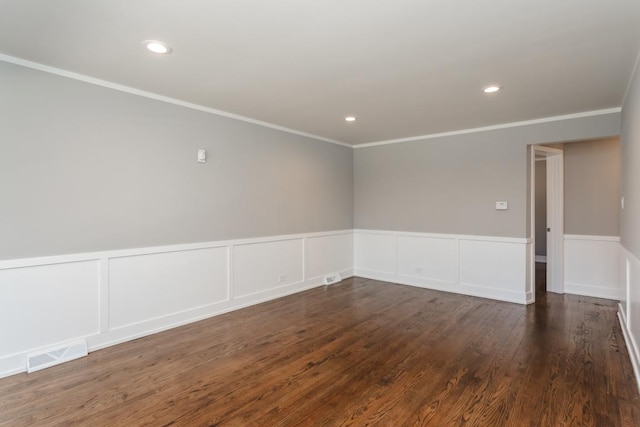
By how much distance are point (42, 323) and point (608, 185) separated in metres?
6.70

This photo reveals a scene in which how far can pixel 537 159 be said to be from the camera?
6.99 metres

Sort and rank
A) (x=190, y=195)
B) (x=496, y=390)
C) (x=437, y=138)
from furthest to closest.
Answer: (x=437, y=138) < (x=190, y=195) < (x=496, y=390)

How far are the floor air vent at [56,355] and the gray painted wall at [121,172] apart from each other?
2.65ft

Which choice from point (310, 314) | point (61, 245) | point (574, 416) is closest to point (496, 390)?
point (574, 416)

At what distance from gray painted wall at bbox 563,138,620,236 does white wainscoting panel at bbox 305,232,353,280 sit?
133 inches

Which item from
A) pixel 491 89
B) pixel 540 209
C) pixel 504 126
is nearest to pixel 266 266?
pixel 491 89

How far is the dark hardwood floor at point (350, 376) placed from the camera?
82.0 inches

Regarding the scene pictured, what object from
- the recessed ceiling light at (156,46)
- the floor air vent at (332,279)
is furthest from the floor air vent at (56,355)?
the floor air vent at (332,279)

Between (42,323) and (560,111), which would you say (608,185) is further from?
(42,323)

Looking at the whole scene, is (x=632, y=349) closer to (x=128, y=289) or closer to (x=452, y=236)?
(x=452, y=236)

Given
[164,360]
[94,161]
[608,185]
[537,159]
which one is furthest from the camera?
[537,159]

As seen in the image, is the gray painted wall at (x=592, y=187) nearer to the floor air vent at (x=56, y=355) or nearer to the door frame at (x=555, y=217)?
the door frame at (x=555, y=217)

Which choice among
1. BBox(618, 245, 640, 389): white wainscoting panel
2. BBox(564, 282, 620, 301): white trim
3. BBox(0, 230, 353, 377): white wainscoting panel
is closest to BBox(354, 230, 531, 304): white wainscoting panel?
BBox(564, 282, 620, 301): white trim

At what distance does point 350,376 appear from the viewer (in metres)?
2.56
